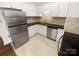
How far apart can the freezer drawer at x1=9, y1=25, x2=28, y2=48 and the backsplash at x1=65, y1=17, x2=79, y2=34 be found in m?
0.37

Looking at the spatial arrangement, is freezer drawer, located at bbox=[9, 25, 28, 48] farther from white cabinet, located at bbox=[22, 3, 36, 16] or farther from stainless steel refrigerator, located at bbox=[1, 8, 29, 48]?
white cabinet, located at bbox=[22, 3, 36, 16]

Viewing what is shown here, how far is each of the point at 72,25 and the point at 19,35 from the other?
0.49 meters

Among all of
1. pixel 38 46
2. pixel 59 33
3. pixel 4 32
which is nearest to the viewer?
pixel 4 32

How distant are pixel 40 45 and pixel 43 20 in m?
0.28

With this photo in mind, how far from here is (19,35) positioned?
28.7 inches

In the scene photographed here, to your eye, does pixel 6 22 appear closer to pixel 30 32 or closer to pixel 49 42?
pixel 30 32

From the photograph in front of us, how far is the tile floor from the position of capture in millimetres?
723

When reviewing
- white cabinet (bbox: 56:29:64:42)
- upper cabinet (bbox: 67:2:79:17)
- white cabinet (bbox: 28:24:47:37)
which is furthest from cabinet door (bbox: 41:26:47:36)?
upper cabinet (bbox: 67:2:79:17)

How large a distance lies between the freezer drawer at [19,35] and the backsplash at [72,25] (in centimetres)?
37

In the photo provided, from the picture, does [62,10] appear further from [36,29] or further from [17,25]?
[17,25]

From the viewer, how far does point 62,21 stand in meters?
0.65

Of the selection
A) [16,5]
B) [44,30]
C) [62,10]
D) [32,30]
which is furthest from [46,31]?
[16,5]

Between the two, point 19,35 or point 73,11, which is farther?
point 19,35

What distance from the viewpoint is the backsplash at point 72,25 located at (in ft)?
1.99
